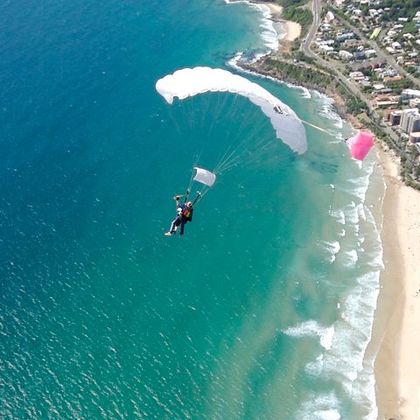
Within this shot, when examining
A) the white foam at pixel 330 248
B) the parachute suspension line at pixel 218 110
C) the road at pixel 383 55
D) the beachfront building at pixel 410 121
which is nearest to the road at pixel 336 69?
the road at pixel 383 55

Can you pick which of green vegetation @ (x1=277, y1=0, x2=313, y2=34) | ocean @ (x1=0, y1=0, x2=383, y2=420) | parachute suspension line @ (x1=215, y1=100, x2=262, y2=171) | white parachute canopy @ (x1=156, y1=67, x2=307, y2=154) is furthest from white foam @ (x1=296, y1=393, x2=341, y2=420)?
green vegetation @ (x1=277, y1=0, x2=313, y2=34)

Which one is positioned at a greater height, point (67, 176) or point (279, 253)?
point (67, 176)

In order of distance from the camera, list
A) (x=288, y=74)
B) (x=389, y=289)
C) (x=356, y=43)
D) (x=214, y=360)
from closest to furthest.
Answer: (x=214, y=360) → (x=389, y=289) → (x=288, y=74) → (x=356, y=43)

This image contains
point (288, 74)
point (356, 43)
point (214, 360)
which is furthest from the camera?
point (356, 43)

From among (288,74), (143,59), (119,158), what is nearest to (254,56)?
(288,74)

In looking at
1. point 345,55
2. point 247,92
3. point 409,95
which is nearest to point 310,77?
point 345,55

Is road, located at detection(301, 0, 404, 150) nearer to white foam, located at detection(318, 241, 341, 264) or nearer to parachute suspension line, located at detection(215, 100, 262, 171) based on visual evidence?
parachute suspension line, located at detection(215, 100, 262, 171)

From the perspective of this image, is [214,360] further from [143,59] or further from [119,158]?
[143,59]

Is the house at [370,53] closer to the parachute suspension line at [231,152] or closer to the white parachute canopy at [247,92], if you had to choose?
the parachute suspension line at [231,152]
